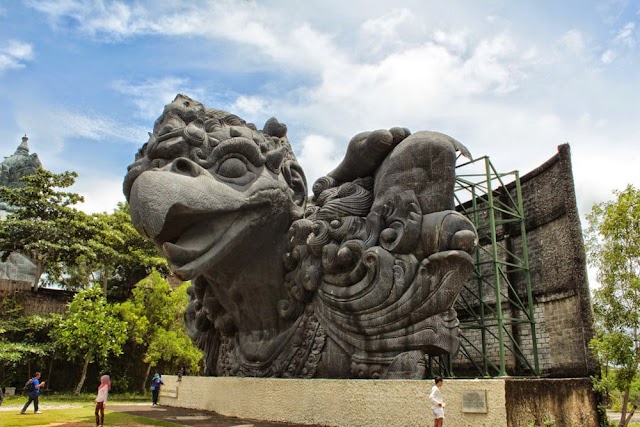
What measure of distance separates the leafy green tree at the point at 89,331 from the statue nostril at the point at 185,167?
13.7 metres

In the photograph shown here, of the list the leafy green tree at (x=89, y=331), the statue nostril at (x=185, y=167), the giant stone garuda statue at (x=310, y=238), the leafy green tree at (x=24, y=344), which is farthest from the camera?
the leafy green tree at (x=24, y=344)

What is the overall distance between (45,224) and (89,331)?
512cm

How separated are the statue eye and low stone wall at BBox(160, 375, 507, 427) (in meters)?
2.72

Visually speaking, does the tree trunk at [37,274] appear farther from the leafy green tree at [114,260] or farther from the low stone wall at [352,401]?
the low stone wall at [352,401]

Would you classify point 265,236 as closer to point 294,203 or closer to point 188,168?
point 294,203

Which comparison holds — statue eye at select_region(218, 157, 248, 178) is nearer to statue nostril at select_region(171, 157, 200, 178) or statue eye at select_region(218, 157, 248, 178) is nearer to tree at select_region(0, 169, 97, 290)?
statue nostril at select_region(171, 157, 200, 178)

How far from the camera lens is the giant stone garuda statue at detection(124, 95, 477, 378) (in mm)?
5927

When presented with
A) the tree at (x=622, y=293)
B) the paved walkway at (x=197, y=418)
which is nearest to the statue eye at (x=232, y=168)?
the paved walkway at (x=197, y=418)

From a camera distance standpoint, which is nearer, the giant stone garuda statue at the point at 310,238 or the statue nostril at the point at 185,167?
the giant stone garuda statue at the point at 310,238

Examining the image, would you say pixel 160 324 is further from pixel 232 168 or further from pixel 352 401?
pixel 352 401

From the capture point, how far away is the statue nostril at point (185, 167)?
6512 mm

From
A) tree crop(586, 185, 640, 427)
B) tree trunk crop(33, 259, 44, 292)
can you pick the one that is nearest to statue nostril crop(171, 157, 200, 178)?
tree crop(586, 185, 640, 427)

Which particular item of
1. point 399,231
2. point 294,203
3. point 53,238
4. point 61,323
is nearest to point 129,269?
point 53,238

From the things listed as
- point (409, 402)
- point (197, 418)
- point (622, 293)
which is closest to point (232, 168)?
point (197, 418)
